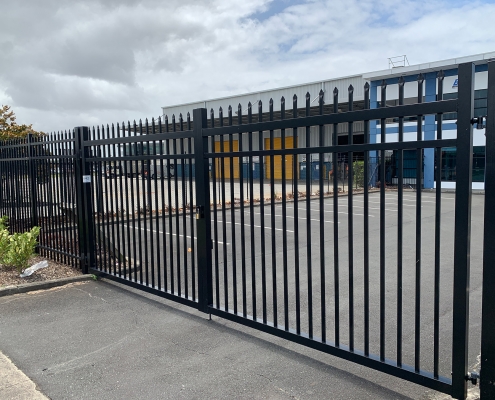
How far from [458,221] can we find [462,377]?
115 cm

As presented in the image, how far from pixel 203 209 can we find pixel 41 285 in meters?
3.12

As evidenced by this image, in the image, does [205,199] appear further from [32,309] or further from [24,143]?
[24,143]

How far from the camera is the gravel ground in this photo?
21.5 feet

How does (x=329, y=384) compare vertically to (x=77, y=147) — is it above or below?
below

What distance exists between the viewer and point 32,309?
18.5ft

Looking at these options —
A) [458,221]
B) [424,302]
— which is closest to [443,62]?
[424,302]

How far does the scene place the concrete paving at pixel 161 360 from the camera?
3549 mm

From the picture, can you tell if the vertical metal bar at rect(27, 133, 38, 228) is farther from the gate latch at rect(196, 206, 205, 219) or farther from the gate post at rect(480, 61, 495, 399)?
the gate post at rect(480, 61, 495, 399)

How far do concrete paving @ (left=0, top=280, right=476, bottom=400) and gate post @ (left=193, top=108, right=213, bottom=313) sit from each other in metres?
0.37

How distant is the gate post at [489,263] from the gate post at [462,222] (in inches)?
4.7

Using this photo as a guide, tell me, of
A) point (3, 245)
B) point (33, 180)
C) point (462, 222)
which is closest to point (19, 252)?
point (3, 245)

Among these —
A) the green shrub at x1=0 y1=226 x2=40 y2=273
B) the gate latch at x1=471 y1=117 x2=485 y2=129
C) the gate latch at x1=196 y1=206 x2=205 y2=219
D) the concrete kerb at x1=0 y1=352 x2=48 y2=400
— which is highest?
the gate latch at x1=471 y1=117 x2=485 y2=129

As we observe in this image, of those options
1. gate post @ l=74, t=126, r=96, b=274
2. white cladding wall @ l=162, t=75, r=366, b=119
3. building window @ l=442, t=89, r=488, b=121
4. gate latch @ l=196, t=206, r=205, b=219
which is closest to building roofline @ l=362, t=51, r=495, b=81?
white cladding wall @ l=162, t=75, r=366, b=119

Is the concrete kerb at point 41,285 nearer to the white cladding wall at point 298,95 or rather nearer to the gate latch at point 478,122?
the gate latch at point 478,122
